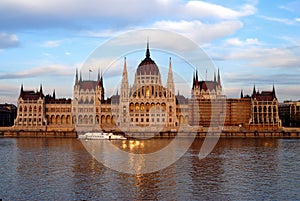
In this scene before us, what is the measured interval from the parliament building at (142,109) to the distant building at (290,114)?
1054cm

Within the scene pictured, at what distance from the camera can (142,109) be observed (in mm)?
108750

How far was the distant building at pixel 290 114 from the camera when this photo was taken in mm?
115875

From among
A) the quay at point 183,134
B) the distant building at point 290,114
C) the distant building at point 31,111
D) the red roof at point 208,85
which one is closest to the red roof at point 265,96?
the distant building at point 290,114

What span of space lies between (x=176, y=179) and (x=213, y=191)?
15.1ft

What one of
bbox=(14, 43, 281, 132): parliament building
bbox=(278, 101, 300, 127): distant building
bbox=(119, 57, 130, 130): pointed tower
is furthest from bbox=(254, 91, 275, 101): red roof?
bbox=(119, 57, 130, 130): pointed tower

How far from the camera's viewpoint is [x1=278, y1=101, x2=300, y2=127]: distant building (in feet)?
380

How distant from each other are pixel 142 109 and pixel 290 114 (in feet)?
155

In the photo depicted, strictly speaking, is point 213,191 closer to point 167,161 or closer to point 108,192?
point 108,192

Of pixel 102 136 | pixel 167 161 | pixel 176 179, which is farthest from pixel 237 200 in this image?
pixel 102 136

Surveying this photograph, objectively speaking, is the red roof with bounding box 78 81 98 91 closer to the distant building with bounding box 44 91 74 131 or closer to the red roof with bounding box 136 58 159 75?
the distant building with bounding box 44 91 74 131

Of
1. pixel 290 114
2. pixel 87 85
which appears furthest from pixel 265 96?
pixel 87 85

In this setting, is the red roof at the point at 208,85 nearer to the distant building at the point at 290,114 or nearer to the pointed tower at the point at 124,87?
the pointed tower at the point at 124,87

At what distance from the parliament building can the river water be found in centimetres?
6267

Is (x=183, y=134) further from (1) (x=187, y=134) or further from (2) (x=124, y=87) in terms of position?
(2) (x=124, y=87)
